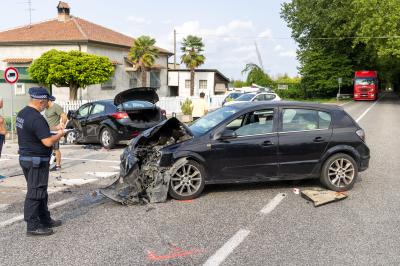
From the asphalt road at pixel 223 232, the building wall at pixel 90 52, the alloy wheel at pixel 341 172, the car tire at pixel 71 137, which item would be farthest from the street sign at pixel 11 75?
the building wall at pixel 90 52

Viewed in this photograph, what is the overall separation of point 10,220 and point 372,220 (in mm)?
4759

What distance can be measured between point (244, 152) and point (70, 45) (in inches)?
1149

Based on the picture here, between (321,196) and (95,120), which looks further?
(95,120)

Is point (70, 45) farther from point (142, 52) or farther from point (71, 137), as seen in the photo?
point (71, 137)

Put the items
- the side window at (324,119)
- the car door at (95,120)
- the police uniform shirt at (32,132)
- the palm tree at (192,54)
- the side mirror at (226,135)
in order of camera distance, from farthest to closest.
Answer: the palm tree at (192,54), the car door at (95,120), the side window at (324,119), the side mirror at (226,135), the police uniform shirt at (32,132)

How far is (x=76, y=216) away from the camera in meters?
6.00

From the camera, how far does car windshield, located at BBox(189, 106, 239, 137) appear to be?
7148 mm

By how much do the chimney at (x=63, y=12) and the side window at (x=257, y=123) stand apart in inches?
1349

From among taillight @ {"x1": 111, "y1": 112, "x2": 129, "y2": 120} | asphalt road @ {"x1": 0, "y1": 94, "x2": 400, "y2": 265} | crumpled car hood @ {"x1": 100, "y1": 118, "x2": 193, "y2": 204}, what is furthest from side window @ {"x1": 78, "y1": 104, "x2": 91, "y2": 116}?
crumpled car hood @ {"x1": 100, "y1": 118, "x2": 193, "y2": 204}

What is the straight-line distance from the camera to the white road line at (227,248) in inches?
174

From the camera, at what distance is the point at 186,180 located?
6.77m

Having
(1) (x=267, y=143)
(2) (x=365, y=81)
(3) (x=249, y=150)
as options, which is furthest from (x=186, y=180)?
(2) (x=365, y=81)

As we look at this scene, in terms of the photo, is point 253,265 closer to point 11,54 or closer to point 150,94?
point 150,94

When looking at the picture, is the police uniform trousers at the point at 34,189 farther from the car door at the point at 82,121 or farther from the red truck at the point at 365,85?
the red truck at the point at 365,85
